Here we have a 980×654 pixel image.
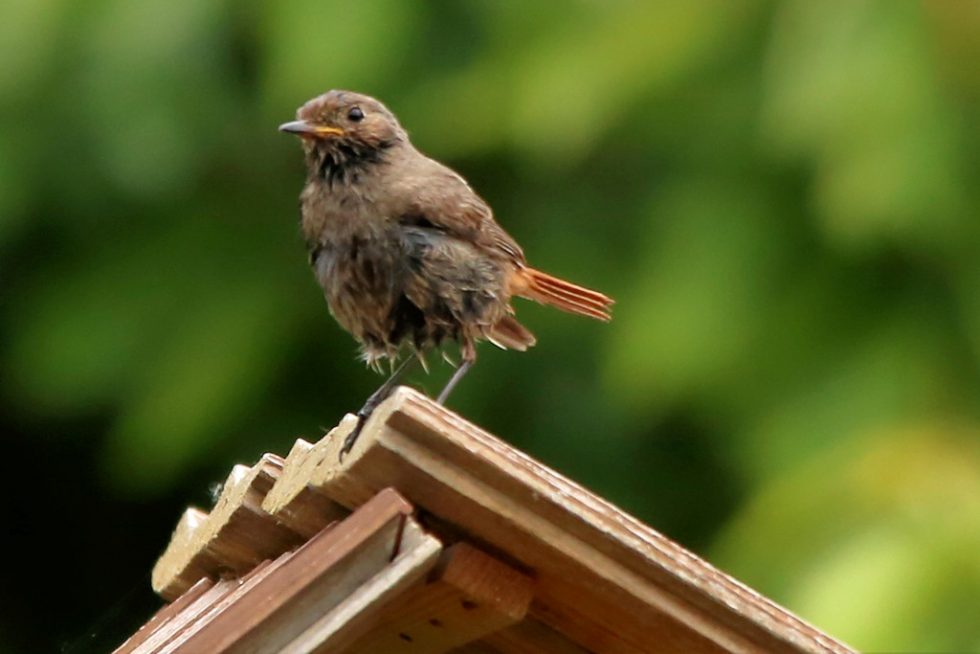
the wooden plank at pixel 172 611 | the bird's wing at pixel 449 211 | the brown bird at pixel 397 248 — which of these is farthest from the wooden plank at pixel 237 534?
the bird's wing at pixel 449 211

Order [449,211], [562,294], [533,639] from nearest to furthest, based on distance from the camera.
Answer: [533,639], [449,211], [562,294]

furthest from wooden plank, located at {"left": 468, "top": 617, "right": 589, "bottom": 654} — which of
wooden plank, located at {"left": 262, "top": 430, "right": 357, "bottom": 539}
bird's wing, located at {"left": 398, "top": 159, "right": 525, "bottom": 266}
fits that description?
bird's wing, located at {"left": 398, "top": 159, "right": 525, "bottom": 266}

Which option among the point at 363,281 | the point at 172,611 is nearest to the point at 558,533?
the point at 172,611

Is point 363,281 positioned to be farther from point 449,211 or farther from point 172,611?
point 172,611

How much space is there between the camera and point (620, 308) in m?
4.88

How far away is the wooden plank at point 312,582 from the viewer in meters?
2.31

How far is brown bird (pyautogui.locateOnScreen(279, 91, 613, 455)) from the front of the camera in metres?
3.52

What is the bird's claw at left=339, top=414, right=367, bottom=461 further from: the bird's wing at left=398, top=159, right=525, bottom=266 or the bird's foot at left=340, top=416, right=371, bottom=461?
the bird's wing at left=398, top=159, right=525, bottom=266

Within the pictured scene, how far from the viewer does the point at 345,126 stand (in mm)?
3943

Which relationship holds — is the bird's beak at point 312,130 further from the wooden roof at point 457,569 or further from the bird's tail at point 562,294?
the wooden roof at point 457,569

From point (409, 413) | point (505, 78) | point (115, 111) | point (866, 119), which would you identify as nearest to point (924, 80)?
point (866, 119)

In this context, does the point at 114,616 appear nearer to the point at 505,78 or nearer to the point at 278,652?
the point at 505,78

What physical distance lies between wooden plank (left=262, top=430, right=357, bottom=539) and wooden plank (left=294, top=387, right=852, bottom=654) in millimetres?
30

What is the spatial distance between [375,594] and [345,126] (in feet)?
5.84
